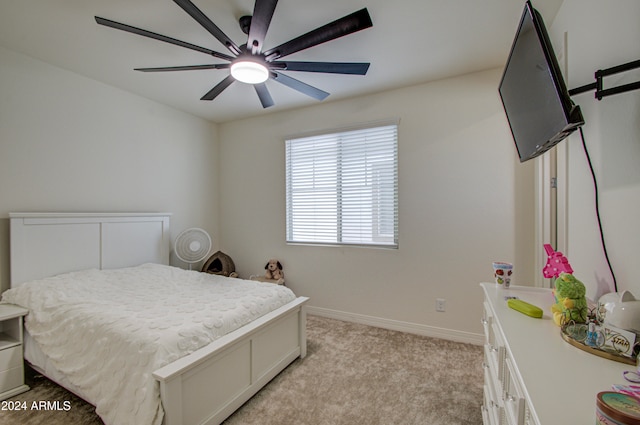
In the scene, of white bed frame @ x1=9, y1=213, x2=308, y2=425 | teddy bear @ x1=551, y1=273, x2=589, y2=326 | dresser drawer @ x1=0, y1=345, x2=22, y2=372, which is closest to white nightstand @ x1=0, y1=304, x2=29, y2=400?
dresser drawer @ x1=0, y1=345, x2=22, y2=372

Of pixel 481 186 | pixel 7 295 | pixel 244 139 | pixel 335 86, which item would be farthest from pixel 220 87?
pixel 481 186

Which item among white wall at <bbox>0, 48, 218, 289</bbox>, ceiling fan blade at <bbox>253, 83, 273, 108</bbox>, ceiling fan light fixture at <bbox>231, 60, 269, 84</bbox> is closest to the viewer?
ceiling fan light fixture at <bbox>231, 60, 269, 84</bbox>

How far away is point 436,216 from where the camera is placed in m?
2.86

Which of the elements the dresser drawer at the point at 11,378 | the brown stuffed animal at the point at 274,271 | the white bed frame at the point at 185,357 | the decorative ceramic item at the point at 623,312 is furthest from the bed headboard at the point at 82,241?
the decorative ceramic item at the point at 623,312

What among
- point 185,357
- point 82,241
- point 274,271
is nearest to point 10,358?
point 82,241

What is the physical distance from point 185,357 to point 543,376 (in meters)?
1.54

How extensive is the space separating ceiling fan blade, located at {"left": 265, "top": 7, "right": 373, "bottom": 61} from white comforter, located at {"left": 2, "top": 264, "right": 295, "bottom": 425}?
1.71m

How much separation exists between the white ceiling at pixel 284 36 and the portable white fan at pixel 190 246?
1.65 m

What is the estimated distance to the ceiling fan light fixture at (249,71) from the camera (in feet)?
6.06

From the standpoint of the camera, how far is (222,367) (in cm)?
170

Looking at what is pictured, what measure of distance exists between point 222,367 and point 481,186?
259 cm

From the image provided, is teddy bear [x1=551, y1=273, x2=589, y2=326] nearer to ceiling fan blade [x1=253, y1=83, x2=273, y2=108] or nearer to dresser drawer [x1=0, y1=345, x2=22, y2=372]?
ceiling fan blade [x1=253, y1=83, x2=273, y2=108]

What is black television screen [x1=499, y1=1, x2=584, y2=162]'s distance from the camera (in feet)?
3.30

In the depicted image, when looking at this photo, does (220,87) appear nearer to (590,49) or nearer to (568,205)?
(590,49)
